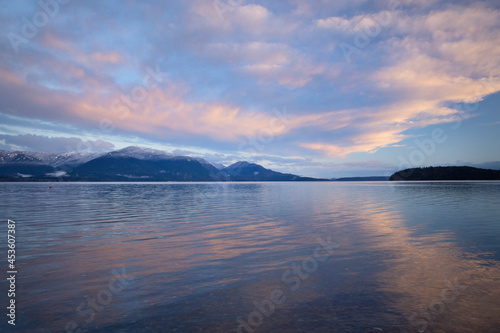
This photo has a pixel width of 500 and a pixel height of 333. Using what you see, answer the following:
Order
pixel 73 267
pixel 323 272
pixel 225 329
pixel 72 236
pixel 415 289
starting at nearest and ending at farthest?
pixel 225 329 → pixel 415 289 → pixel 323 272 → pixel 73 267 → pixel 72 236

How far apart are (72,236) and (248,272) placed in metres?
17.9

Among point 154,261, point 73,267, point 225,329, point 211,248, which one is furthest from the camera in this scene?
point 211,248

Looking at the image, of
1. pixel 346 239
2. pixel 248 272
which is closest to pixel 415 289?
pixel 248 272

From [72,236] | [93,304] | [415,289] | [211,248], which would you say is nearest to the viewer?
[93,304]

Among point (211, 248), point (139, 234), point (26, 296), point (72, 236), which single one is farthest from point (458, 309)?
point (72, 236)

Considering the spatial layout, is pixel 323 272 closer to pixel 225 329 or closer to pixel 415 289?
pixel 415 289

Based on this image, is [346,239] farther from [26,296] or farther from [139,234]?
[26,296]

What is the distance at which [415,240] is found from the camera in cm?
2059

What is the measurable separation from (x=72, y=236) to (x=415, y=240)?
29051 millimetres

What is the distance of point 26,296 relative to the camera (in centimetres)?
1060

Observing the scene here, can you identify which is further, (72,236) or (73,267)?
(72,236)

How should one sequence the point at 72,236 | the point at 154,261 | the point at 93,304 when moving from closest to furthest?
the point at 93,304
the point at 154,261
the point at 72,236

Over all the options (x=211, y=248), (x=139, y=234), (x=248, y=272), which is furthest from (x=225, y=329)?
(x=139, y=234)

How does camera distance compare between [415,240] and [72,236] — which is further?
A: [72,236]
